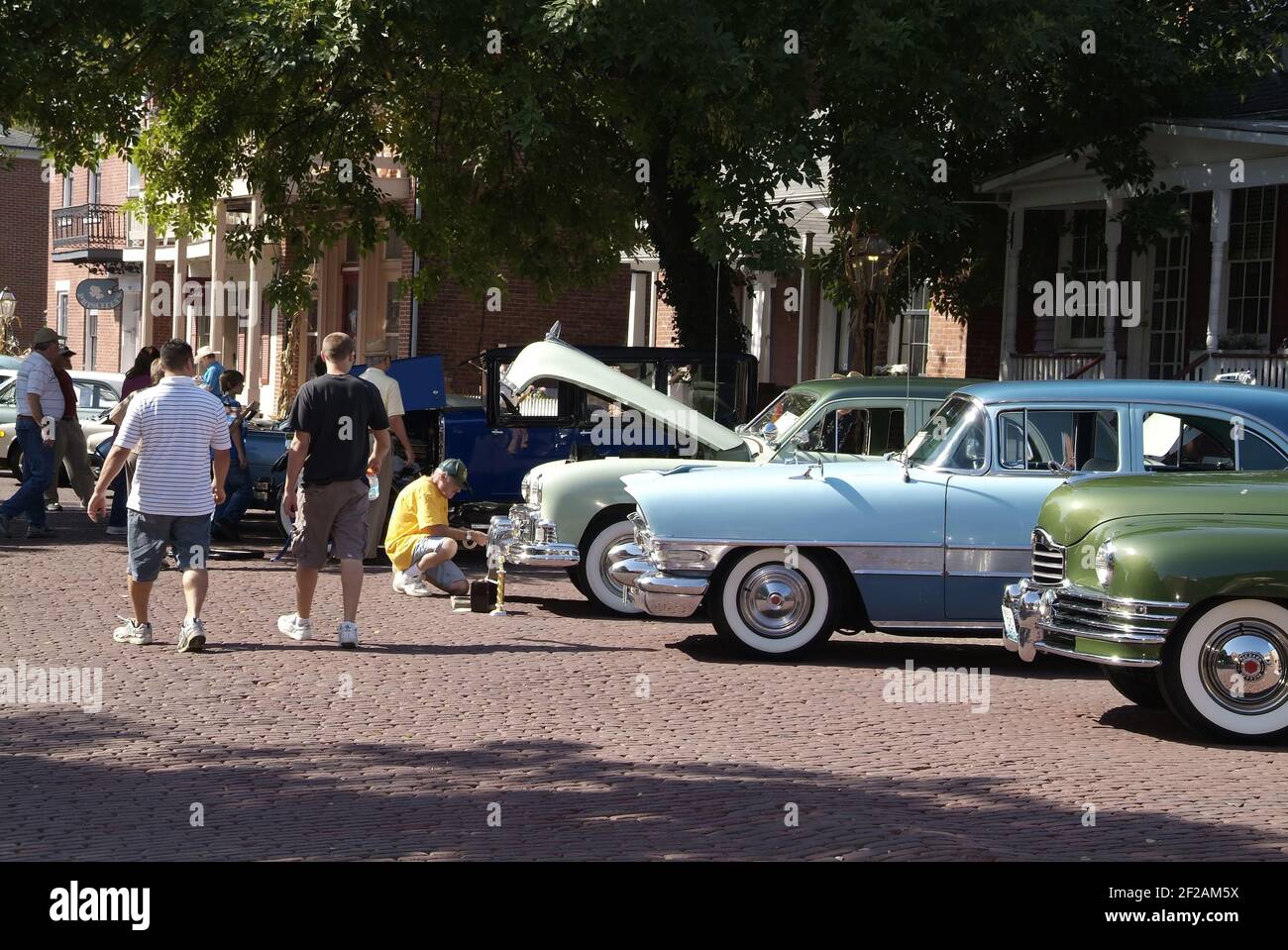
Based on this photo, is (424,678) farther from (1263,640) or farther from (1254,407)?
→ (1254,407)

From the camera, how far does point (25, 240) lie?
182 feet

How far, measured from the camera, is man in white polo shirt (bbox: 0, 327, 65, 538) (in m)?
16.1

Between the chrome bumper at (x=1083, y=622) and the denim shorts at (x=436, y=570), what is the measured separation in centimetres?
541

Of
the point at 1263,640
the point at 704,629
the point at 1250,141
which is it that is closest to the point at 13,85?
the point at 704,629

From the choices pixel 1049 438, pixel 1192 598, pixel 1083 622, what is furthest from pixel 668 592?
pixel 1192 598

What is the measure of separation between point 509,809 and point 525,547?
5.62 meters

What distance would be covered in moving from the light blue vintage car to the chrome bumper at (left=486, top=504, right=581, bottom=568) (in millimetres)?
1555

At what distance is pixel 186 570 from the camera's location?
10.3 meters

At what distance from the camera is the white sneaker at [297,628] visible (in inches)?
426

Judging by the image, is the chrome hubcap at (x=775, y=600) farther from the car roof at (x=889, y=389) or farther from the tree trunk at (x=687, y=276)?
the tree trunk at (x=687, y=276)

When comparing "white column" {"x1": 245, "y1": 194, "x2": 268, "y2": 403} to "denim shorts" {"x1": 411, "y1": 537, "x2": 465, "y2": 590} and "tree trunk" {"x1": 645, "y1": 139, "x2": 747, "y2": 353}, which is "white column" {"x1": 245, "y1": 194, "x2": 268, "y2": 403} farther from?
"denim shorts" {"x1": 411, "y1": 537, "x2": 465, "y2": 590}

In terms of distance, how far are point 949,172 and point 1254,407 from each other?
1146 centimetres

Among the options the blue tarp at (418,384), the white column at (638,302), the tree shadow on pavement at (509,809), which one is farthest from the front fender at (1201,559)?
the white column at (638,302)

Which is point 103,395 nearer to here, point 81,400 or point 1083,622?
point 81,400
